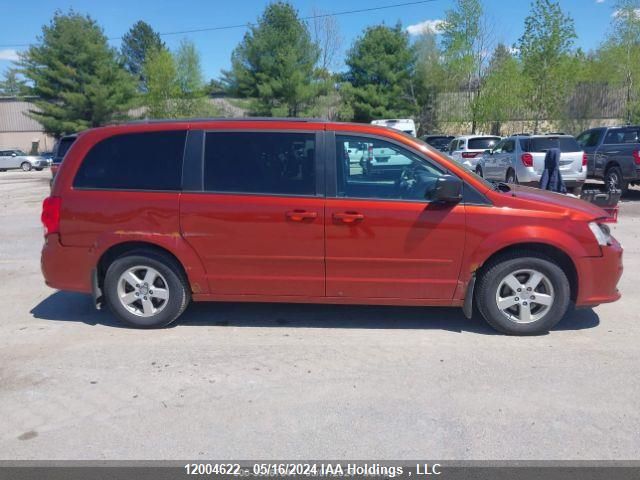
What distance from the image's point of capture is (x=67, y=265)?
543 centimetres

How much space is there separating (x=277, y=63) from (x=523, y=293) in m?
37.2

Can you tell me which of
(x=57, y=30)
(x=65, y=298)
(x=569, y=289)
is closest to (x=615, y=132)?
(x=569, y=289)

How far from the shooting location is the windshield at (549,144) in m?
15.6

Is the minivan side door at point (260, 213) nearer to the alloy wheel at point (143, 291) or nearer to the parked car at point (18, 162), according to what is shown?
the alloy wheel at point (143, 291)

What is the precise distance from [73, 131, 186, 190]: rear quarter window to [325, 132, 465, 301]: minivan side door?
1410 mm

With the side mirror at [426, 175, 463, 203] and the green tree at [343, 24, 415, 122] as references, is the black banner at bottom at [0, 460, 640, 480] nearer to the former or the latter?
the side mirror at [426, 175, 463, 203]

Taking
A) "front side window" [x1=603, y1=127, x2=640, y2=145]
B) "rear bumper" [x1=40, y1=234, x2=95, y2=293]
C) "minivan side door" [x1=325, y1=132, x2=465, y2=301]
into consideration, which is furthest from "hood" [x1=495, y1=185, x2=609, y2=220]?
A: "front side window" [x1=603, y1=127, x2=640, y2=145]

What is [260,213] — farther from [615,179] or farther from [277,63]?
[277,63]

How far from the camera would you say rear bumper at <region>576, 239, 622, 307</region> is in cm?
504

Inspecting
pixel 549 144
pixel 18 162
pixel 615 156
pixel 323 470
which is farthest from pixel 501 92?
pixel 323 470

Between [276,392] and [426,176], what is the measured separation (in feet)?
7.42

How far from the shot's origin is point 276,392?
4.15m

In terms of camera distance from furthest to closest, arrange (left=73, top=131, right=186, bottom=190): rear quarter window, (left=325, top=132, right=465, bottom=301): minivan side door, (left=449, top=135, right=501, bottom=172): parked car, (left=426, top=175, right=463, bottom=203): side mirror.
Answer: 1. (left=449, top=135, right=501, bottom=172): parked car
2. (left=73, top=131, right=186, bottom=190): rear quarter window
3. (left=325, top=132, right=465, bottom=301): minivan side door
4. (left=426, top=175, right=463, bottom=203): side mirror

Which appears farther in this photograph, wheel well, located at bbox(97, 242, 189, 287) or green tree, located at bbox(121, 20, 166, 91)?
green tree, located at bbox(121, 20, 166, 91)
